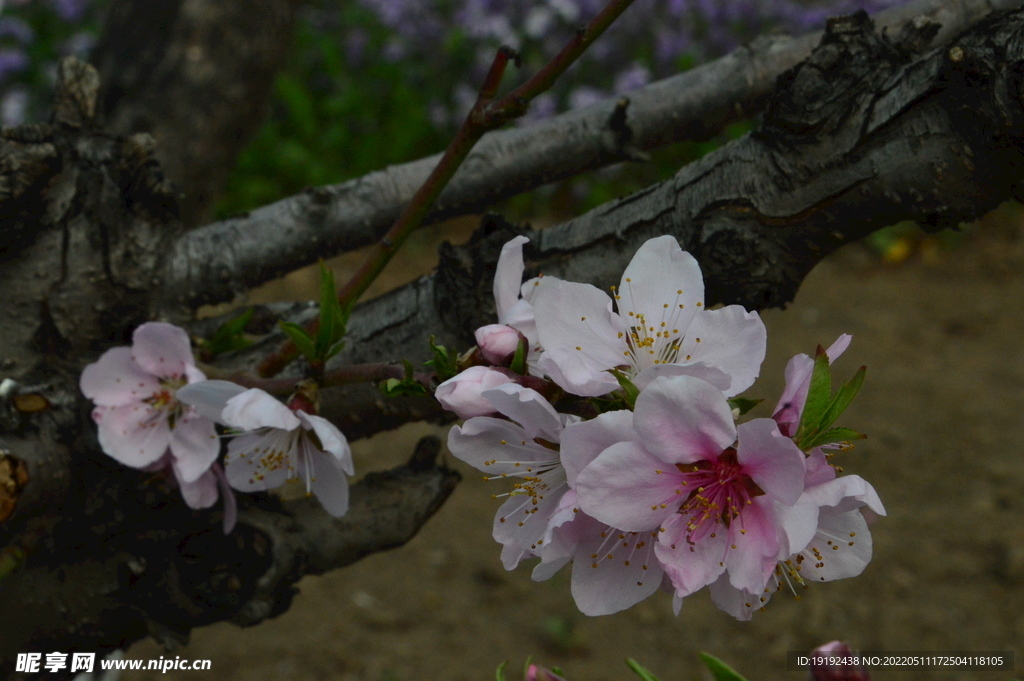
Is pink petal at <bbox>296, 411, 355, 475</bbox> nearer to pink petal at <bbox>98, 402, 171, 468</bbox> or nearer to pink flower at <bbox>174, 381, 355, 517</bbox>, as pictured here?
pink flower at <bbox>174, 381, 355, 517</bbox>

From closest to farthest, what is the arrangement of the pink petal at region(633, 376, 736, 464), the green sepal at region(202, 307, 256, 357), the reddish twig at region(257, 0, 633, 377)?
the pink petal at region(633, 376, 736, 464) → the reddish twig at region(257, 0, 633, 377) → the green sepal at region(202, 307, 256, 357)

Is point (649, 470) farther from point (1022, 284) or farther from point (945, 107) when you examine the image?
point (1022, 284)

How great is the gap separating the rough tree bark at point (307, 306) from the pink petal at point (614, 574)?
0.44 metres

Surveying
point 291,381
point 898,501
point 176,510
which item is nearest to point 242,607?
point 176,510

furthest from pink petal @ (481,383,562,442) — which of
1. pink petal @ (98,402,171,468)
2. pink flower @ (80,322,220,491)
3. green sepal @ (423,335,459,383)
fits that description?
pink petal @ (98,402,171,468)

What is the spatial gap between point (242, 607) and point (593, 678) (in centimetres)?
169

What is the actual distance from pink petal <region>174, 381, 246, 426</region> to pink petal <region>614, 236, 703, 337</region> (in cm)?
50

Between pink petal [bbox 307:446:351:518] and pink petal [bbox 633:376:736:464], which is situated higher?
pink petal [bbox 633:376:736:464]

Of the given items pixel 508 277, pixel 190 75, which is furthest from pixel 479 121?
pixel 190 75

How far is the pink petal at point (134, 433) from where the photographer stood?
1.28m

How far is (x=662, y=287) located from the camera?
2.86 ft

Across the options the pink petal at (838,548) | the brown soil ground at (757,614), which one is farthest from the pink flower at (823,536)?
the brown soil ground at (757,614)

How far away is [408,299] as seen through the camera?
1366 millimetres

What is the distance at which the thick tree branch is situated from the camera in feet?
5.30
